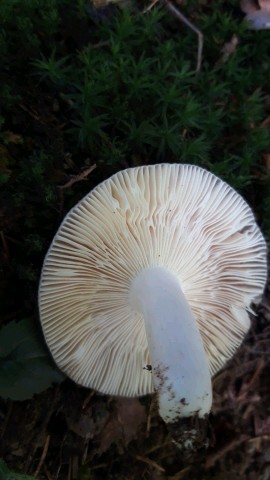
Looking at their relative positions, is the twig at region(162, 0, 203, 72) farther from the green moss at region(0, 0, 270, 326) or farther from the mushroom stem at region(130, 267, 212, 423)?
the mushroom stem at region(130, 267, 212, 423)

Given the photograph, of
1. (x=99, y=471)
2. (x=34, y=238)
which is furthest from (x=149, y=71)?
(x=99, y=471)

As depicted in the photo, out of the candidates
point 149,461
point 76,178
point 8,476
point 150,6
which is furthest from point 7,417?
point 150,6

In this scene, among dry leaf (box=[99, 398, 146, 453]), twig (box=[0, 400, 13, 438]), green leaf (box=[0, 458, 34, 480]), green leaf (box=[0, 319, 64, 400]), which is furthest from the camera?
dry leaf (box=[99, 398, 146, 453])

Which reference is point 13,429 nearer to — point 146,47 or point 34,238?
point 34,238

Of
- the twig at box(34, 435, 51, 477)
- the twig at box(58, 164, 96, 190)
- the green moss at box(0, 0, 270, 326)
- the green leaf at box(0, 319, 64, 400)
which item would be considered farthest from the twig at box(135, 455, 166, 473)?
the twig at box(58, 164, 96, 190)

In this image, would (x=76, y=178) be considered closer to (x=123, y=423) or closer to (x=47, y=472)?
(x=123, y=423)

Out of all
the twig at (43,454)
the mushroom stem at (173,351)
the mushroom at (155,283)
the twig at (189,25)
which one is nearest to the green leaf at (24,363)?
the mushroom at (155,283)
